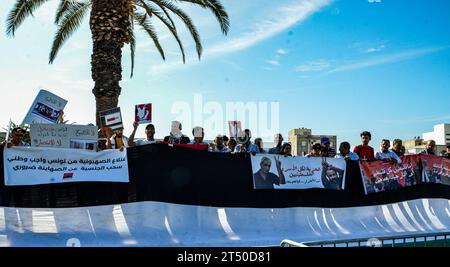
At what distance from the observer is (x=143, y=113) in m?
9.12

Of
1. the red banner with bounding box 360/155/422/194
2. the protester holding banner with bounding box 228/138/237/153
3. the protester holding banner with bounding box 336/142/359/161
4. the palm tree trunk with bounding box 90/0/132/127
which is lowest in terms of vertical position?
the red banner with bounding box 360/155/422/194

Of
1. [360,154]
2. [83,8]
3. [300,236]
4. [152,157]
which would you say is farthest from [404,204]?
[83,8]

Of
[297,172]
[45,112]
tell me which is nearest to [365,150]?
[297,172]

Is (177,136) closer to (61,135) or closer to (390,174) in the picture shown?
(61,135)

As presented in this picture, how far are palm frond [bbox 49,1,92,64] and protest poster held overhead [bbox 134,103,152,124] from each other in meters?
8.78

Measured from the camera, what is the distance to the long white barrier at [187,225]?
7180mm

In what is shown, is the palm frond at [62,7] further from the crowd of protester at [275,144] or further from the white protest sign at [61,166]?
the white protest sign at [61,166]

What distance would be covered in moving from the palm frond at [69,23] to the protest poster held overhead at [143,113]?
878 centimetres

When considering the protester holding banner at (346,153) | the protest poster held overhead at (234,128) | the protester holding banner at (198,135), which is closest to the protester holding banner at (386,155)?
the protester holding banner at (346,153)

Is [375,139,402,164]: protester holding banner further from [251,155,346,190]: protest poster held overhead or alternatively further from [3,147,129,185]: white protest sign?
[3,147,129,185]: white protest sign

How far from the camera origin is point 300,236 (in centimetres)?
870

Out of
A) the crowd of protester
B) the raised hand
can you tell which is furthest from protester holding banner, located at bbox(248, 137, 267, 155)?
the raised hand

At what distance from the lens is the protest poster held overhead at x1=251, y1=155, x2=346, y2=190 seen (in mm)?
8812
